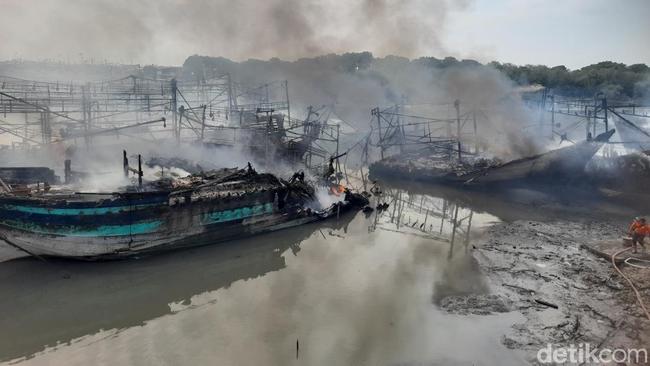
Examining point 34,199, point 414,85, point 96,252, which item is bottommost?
point 96,252

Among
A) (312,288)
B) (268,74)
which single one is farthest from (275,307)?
(268,74)

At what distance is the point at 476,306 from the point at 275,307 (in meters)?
5.21

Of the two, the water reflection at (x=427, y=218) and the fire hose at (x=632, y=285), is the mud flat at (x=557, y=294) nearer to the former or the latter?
the fire hose at (x=632, y=285)

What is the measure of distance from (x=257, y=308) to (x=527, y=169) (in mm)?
18110

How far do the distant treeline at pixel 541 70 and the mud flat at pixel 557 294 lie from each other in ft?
120

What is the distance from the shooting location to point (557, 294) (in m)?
11.5

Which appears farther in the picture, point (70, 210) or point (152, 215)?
point (152, 215)

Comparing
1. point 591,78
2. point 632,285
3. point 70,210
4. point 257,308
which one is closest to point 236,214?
point 257,308

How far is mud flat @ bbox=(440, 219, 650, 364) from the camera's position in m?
9.62

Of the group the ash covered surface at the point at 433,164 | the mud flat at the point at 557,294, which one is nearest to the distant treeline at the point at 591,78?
the ash covered surface at the point at 433,164

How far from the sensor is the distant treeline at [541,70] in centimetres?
4759

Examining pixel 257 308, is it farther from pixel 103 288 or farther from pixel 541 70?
pixel 541 70

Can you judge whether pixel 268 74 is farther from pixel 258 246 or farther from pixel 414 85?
pixel 258 246

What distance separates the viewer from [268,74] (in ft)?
187
